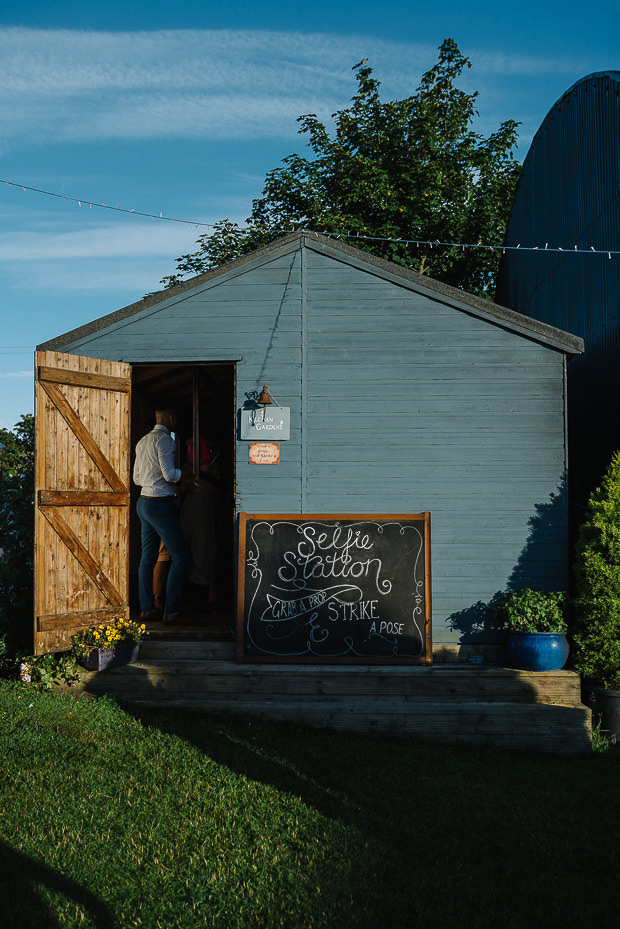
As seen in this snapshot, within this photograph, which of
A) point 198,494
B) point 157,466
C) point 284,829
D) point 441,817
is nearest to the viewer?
point 284,829

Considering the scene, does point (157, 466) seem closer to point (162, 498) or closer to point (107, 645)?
point (162, 498)

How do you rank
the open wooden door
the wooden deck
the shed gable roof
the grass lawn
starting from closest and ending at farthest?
the grass lawn → the wooden deck → the open wooden door → the shed gable roof

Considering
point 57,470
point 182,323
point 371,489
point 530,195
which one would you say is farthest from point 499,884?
point 530,195

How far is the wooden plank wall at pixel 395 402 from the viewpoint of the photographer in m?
6.86

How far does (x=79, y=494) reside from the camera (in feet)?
22.3

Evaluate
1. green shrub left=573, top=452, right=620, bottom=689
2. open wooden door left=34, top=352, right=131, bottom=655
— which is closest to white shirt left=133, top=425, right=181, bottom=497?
open wooden door left=34, top=352, right=131, bottom=655

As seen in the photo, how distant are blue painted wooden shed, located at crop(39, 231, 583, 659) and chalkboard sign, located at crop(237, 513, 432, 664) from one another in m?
0.20

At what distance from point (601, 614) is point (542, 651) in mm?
549

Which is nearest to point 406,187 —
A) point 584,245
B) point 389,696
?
point 584,245

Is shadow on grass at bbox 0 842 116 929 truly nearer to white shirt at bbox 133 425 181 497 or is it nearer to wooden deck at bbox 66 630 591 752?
wooden deck at bbox 66 630 591 752

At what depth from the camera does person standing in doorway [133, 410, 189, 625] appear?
7484 millimetres

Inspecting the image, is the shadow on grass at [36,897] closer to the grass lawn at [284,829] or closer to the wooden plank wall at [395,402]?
the grass lawn at [284,829]

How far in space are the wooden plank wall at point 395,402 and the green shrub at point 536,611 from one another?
262 mm

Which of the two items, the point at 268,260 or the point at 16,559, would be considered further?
the point at 16,559
